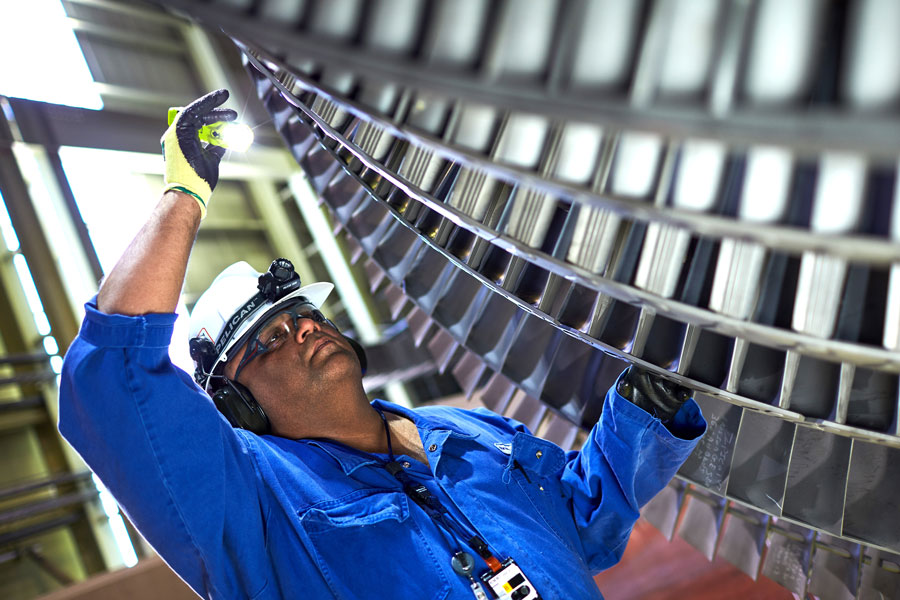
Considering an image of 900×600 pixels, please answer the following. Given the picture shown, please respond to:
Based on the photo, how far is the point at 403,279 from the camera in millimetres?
2143

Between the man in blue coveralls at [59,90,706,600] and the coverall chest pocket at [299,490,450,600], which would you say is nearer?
the man in blue coveralls at [59,90,706,600]

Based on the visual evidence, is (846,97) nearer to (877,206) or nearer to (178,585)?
(877,206)

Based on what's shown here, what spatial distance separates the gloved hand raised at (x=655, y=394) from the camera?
5.41 ft

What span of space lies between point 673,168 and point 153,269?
94cm

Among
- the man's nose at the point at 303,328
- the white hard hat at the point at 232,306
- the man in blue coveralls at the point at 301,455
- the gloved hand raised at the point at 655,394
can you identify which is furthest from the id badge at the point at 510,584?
the white hard hat at the point at 232,306

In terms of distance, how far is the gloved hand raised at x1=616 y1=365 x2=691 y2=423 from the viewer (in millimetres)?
1650

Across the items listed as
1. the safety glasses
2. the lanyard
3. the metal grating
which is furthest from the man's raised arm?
the lanyard

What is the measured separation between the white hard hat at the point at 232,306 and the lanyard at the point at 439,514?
56 centimetres

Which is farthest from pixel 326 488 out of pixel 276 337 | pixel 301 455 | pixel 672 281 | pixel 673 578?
pixel 673 578

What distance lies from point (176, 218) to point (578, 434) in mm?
1421

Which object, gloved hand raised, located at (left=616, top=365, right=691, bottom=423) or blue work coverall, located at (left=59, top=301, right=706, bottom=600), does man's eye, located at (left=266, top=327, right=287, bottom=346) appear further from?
gloved hand raised, located at (left=616, top=365, right=691, bottom=423)

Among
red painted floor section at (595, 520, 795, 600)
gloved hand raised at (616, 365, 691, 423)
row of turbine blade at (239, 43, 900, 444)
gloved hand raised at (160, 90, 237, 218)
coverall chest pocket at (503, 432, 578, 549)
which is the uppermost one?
gloved hand raised at (160, 90, 237, 218)

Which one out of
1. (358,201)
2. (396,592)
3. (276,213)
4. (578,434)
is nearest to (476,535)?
(396,592)

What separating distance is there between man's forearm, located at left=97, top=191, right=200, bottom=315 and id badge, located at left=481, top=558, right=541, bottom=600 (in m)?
0.84
